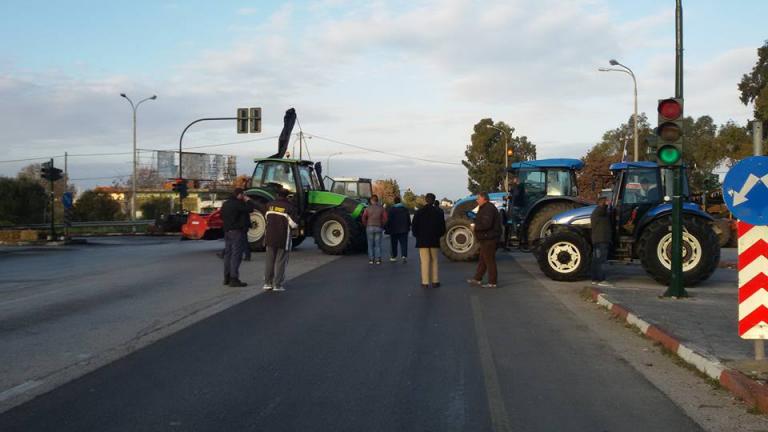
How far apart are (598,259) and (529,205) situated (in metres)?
4.90

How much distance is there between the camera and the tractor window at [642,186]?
14.9m

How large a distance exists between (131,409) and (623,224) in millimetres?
11552

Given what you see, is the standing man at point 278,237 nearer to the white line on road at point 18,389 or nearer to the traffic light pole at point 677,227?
the traffic light pole at point 677,227

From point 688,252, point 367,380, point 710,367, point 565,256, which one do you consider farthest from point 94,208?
point 710,367

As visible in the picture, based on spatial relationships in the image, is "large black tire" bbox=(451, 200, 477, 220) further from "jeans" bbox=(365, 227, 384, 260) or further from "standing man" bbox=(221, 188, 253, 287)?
"standing man" bbox=(221, 188, 253, 287)

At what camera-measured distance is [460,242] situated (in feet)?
64.2

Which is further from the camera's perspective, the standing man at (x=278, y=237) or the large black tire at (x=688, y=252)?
the large black tire at (x=688, y=252)

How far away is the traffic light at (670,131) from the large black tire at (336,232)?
11.2m

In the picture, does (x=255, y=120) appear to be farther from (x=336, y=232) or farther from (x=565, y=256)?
(x=565, y=256)

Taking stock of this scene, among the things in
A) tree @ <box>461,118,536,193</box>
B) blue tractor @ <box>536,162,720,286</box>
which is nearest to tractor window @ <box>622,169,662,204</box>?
blue tractor @ <box>536,162,720,286</box>

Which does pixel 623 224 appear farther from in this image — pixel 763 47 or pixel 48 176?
pixel 763 47

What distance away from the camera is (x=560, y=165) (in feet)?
61.1

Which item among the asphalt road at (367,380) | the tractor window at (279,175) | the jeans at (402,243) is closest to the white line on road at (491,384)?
the asphalt road at (367,380)

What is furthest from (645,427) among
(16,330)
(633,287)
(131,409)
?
(633,287)
